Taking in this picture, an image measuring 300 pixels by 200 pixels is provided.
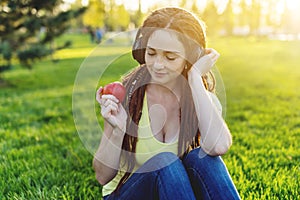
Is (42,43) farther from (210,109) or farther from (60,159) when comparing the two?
(210,109)

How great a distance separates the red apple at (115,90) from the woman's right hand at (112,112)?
1.4 inches

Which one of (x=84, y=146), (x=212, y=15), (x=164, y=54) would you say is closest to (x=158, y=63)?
(x=164, y=54)

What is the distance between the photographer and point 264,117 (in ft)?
15.8

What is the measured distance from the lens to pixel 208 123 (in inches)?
76.5

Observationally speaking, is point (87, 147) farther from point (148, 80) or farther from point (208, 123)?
point (208, 123)

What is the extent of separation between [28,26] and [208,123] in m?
6.59

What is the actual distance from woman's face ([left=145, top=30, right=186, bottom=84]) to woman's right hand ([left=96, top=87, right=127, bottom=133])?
0.26m

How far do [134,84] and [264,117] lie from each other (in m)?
3.13

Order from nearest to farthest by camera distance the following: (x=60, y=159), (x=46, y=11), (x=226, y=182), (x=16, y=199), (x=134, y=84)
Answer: (x=226, y=182) → (x=134, y=84) → (x=16, y=199) → (x=60, y=159) → (x=46, y=11)

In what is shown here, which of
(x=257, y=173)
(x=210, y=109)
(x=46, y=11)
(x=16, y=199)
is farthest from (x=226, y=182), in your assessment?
(x=46, y=11)

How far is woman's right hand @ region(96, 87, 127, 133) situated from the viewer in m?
1.76

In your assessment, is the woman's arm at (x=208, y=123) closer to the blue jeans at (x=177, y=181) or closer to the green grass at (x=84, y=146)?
the blue jeans at (x=177, y=181)

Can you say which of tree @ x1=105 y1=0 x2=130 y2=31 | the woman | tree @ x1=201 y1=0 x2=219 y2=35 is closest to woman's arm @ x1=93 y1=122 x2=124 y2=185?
the woman

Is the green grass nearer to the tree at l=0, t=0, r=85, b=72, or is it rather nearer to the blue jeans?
the blue jeans
